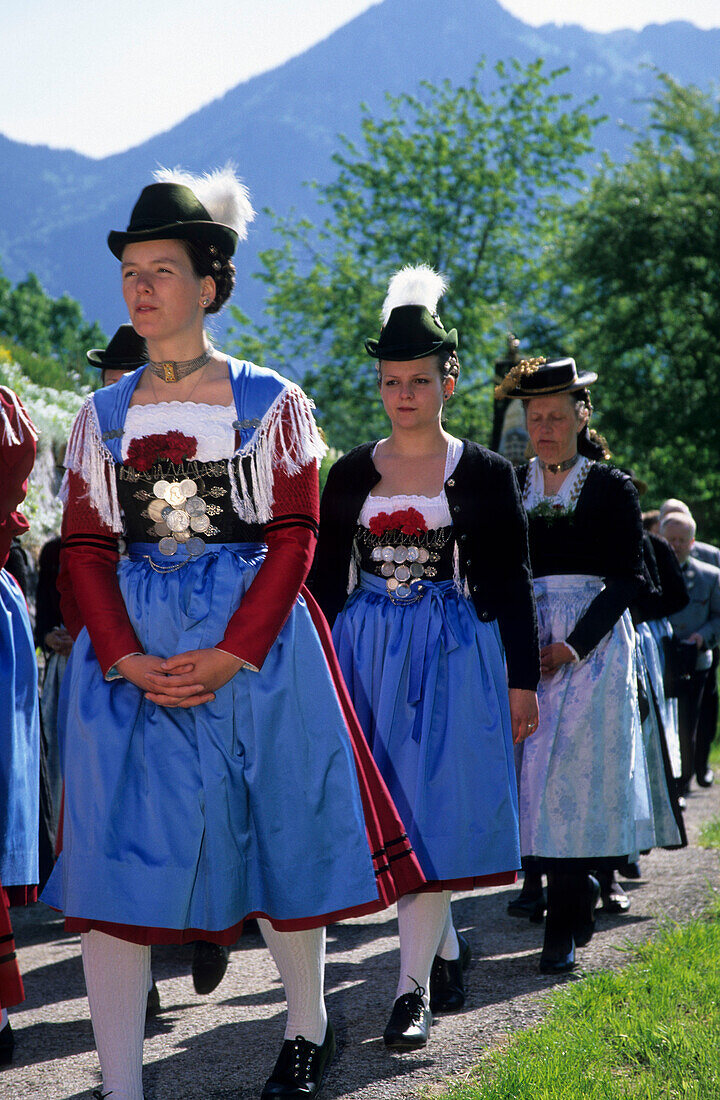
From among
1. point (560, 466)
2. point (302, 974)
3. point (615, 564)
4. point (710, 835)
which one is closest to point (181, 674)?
point (302, 974)

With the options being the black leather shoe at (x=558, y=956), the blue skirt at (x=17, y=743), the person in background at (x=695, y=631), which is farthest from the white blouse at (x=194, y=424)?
the person in background at (x=695, y=631)

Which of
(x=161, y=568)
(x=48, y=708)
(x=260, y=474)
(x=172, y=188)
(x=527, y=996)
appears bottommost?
(x=527, y=996)

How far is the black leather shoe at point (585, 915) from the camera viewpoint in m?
4.73

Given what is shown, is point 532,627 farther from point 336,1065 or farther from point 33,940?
point 33,940

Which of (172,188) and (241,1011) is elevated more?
(172,188)

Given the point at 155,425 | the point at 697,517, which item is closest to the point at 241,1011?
the point at 155,425

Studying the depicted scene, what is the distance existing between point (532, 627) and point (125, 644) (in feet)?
5.54

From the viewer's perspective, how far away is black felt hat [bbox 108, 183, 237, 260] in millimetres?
3055

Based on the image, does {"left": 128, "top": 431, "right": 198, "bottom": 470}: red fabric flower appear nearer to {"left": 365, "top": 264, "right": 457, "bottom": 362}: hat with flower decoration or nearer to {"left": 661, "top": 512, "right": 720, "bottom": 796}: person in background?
{"left": 365, "top": 264, "right": 457, "bottom": 362}: hat with flower decoration

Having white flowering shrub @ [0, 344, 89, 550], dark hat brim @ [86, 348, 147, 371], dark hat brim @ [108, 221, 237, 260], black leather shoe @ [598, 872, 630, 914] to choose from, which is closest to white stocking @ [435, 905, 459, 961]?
black leather shoe @ [598, 872, 630, 914]

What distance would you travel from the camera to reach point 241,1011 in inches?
166

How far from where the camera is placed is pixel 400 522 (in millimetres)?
4133

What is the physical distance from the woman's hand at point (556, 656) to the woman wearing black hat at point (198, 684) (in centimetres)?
173

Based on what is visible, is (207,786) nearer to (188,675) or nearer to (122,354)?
(188,675)
